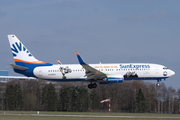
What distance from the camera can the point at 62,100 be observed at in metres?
120

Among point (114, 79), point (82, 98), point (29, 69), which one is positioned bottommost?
point (82, 98)

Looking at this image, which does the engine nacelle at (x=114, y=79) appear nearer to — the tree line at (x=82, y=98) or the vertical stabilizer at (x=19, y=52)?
the vertical stabilizer at (x=19, y=52)

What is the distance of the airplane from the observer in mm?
76812

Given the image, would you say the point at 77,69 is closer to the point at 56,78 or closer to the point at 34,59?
the point at 56,78

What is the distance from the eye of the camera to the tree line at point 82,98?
388 feet

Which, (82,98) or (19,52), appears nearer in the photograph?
(19,52)

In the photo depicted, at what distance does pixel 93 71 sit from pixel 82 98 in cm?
4466

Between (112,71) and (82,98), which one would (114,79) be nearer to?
(112,71)

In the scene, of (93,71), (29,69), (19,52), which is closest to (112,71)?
(93,71)

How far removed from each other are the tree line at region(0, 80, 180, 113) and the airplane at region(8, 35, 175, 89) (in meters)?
38.5

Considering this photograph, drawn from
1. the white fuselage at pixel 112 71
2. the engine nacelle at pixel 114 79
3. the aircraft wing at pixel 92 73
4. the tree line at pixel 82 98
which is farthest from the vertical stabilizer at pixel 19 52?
the tree line at pixel 82 98

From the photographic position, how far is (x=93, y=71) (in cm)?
7638

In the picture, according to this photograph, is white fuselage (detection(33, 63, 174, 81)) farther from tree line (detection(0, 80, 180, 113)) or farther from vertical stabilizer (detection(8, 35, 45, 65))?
tree line (detection(0, 80, 180, 113))

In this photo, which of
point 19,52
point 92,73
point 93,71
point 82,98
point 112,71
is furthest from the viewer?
point 82,98
